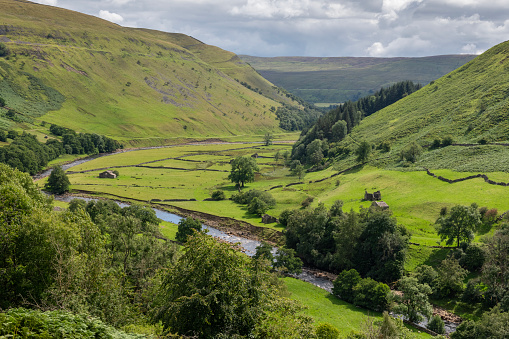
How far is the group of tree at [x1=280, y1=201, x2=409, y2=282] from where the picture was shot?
67.4 m

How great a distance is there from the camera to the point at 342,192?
10712 cm

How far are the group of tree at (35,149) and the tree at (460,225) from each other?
111 meters

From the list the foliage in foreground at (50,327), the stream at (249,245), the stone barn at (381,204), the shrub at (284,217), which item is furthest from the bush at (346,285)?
the foliage in foreground at (50,327)

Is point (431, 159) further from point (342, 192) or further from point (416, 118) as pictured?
point (416, 118)

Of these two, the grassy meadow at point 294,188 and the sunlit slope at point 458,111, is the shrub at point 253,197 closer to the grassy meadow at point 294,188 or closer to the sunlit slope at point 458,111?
the grassy meadow at point 294,188

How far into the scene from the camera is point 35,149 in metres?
151

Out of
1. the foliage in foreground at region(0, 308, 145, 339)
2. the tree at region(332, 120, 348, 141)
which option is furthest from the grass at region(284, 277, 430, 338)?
the tree at region(332, 120, 348, 141)

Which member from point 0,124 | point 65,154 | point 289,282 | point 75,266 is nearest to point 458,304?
point 289,282

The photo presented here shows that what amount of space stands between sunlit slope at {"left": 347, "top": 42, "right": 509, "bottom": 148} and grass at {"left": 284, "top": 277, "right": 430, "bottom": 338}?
87.8m

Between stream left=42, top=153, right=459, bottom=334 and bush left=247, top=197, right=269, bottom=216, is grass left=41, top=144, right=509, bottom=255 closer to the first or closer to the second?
bush left=247, top=197, right=269, bottom=216

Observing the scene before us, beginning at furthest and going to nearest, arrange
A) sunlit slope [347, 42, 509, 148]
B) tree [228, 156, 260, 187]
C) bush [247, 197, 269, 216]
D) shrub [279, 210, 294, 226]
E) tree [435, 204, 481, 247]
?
tree [228, 156, 260, 187] → sunlit slope [347, 42, 509, 148] → bush [247, 197, 269, 216] → shrub [279, 210, 294, 226] → tree [435, 204, 481, 247]

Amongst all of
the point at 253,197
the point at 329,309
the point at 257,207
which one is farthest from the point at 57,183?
the point at 329,309

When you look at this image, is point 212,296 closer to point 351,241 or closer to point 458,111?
point 351,241

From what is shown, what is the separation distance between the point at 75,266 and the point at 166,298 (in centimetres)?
707
